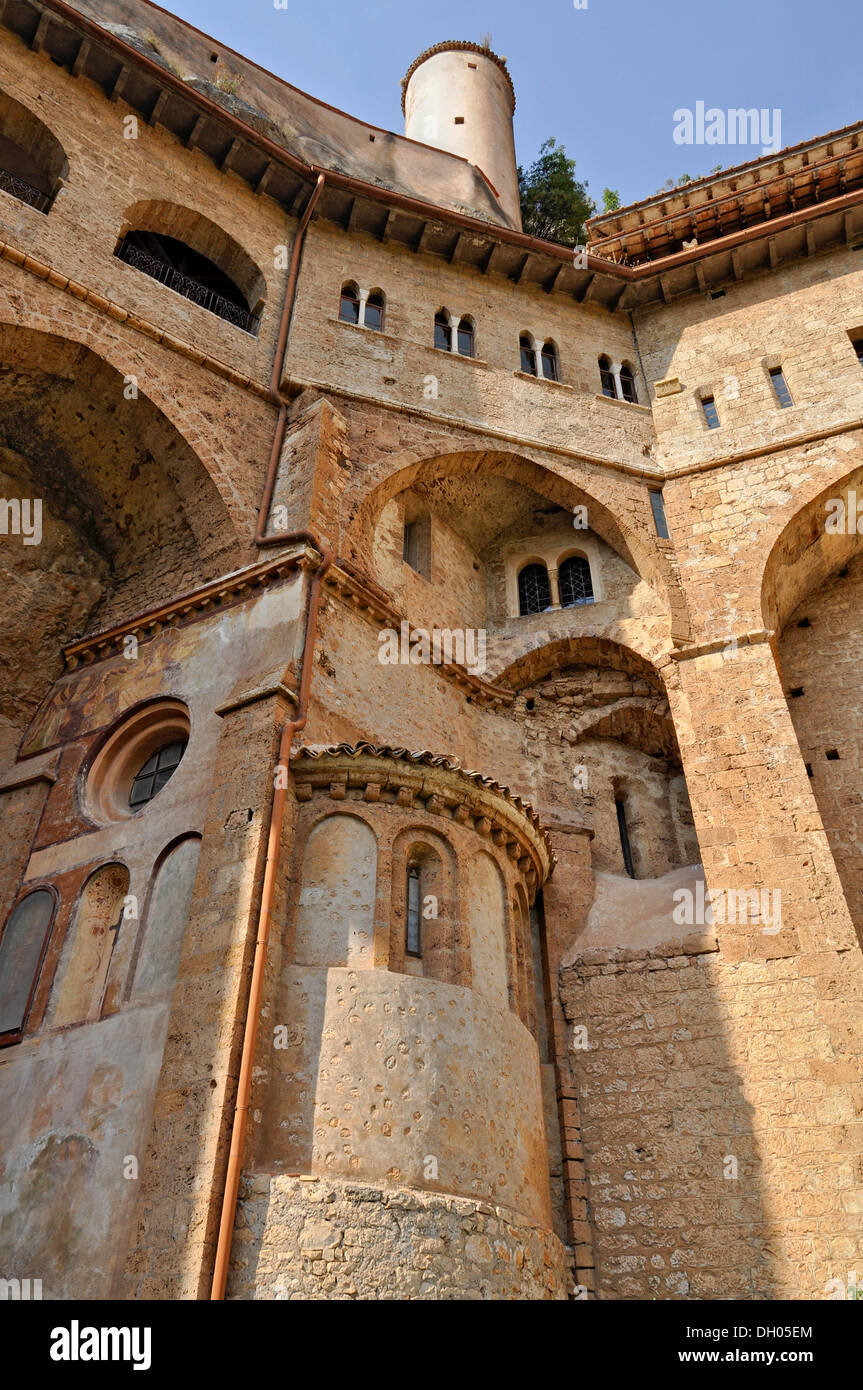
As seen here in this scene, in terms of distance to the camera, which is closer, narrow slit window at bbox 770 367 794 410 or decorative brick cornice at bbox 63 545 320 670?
decorative brick cornice at bbox 63 545 320 670

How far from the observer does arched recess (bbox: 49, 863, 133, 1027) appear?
1036 cm

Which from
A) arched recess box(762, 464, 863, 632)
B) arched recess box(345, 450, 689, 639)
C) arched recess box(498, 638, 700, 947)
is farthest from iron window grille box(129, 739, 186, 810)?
arched recess box(762, 464, 863, 632)

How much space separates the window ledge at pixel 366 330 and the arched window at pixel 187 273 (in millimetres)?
1364

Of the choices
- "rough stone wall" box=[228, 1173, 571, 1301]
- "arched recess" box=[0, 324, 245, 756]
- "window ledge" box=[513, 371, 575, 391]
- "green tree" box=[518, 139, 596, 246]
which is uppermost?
"green tree" box=[518, 139, 596, 246]

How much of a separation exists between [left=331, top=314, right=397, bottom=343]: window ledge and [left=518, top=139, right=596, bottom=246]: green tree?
13.4 m

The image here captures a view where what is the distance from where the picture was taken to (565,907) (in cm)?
1320

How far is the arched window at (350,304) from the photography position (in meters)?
17.3

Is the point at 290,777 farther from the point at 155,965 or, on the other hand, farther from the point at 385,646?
the point at 385,646

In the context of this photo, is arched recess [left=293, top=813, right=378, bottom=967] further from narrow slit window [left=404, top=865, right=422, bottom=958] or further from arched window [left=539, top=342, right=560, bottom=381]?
arched window [left=539, top=342, right=560, bottom=381]

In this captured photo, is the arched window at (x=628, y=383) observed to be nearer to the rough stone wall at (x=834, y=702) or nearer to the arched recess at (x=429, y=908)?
the rough stone wall at (x=834, y=702)

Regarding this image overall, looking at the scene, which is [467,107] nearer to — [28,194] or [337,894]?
[28,194]

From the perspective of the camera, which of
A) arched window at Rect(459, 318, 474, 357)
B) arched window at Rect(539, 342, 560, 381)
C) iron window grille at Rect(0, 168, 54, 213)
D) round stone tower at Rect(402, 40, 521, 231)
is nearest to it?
iron window grille at Rect(0, 168, 54, 213)
